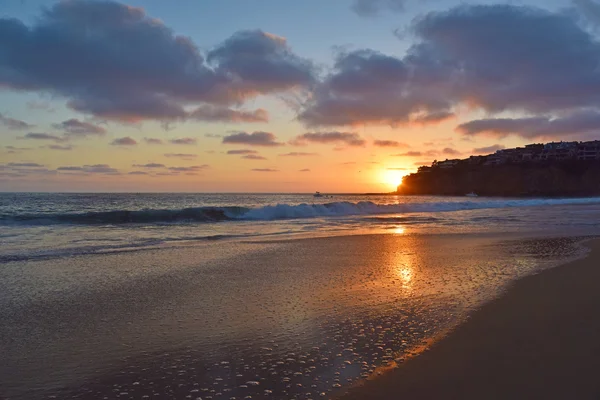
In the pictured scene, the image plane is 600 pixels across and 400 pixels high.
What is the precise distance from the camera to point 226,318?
5.75m

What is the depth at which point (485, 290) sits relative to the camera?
7.16m

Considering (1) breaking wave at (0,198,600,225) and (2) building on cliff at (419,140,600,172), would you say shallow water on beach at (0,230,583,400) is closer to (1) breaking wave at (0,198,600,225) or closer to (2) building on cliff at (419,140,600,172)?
(1) breaking wave at (0,198,600,225)

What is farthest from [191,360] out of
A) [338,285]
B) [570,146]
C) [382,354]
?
[570,146]

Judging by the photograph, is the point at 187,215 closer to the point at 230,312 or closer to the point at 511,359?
the point at 230,312

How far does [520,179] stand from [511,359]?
127009mm

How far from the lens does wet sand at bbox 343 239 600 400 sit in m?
3.64

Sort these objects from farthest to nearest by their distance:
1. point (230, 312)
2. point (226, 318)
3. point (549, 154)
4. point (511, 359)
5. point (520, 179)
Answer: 1. point (549, 154)
2. point (520, 179)
3. point (230, 312)
4. point (226, 318)
5. point (511, 359)

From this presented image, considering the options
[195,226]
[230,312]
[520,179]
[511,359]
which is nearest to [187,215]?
[195,226]

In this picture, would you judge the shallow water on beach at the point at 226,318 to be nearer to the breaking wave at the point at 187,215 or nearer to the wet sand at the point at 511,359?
the wet sand at the point at 511,359

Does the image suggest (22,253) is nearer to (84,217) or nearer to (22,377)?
(22,377)

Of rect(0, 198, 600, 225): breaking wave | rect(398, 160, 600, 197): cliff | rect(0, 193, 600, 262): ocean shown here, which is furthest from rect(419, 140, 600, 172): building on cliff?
rect(0, 198, 600, 225): breaking wave

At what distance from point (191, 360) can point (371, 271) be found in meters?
5.29

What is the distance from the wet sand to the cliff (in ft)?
336

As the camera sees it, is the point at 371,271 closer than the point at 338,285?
No
